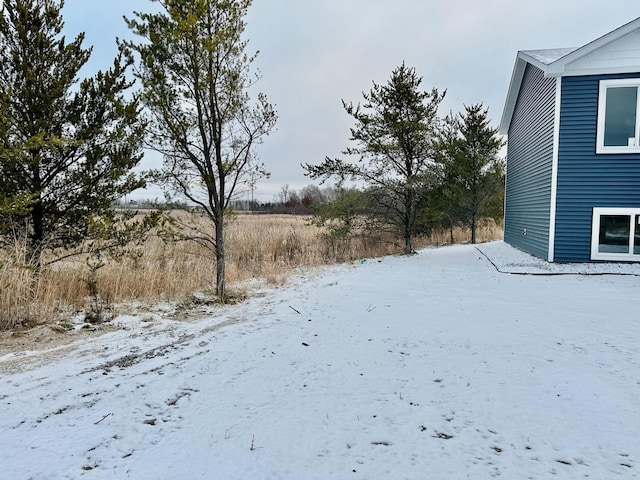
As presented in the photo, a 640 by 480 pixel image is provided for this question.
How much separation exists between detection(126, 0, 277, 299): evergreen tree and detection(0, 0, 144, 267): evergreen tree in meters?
0.46

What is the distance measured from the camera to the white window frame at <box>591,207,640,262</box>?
7723mm

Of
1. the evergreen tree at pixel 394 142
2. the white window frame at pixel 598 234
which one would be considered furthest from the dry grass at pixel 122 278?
the white window frame at pixel 598 234

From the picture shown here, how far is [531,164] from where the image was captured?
10.1 m

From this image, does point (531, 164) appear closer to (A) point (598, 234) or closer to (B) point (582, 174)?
(B) point (582, 174)

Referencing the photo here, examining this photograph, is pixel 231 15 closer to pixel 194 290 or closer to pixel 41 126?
pixel 41 126

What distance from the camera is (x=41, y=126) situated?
4520 millimetres

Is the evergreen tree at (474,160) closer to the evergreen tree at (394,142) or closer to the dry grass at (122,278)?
the evergreen tree at (394,142)

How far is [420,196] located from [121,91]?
328 inches

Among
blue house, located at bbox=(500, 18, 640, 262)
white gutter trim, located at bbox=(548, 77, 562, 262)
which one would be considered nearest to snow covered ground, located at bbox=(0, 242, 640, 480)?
white gutter trim, located at bbox=(548, 77, 562, 262)

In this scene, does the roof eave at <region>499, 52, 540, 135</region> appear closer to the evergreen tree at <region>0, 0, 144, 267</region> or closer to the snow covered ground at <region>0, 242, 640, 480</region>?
the snow covered ground at <region>0, 242, 640, 480</region>

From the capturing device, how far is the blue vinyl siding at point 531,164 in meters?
8.52

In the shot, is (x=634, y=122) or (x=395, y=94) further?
(x=395, y=94)

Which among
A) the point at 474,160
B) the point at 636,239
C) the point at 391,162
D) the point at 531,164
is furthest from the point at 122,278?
the point at 474,160

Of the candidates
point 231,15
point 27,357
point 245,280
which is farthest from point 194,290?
point 231,15
